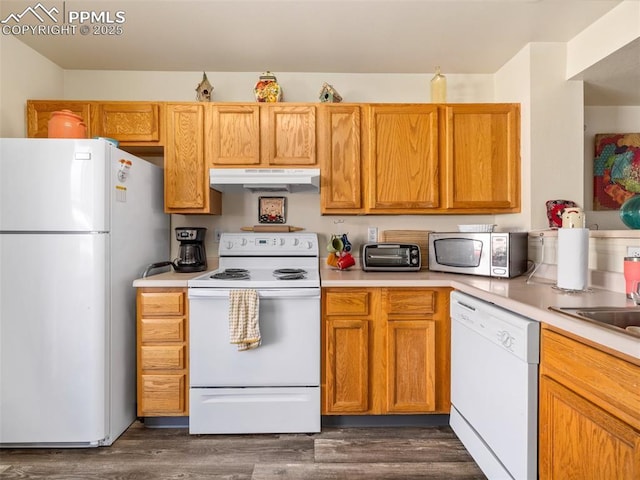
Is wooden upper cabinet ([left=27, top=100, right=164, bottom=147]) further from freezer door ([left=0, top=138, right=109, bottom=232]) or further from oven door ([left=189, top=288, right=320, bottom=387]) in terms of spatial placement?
oven door ([left=189, top=288, right=320, bottom=387])

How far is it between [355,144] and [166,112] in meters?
1.33

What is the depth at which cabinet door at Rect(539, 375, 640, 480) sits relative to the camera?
866 mm

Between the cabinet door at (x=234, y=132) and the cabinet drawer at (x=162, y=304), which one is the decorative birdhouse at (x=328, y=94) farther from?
the cabinet drawer at (x=162, y=304)

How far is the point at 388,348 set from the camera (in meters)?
1.96

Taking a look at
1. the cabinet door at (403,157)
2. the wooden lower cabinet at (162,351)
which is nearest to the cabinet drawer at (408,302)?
the cabinet door at (403,157)

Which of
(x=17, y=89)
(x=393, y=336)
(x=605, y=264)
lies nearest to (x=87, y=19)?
(x=17, y=89)

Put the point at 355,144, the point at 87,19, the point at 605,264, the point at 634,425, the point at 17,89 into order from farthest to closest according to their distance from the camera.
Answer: the point at 355,144, the point at 17,89, the point at 87,19, the point at 605,264, the point at 634,425

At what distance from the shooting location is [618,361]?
0.88m

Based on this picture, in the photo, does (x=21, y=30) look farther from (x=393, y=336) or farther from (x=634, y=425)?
(x=634, y=425)

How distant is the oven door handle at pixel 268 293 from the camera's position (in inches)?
73.7

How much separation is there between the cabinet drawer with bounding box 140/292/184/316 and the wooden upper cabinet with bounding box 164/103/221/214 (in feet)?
2.20

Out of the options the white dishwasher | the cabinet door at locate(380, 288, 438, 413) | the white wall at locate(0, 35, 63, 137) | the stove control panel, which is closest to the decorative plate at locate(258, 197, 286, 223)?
the stove control panel

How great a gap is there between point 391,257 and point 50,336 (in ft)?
6.71

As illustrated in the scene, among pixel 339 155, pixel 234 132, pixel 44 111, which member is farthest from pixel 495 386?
pixel 44 111
